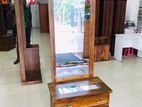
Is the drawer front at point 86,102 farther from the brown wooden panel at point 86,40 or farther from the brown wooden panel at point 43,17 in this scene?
the brown wooden panel at point 43,17

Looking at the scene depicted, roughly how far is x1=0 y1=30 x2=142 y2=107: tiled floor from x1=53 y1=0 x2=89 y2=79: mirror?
0.99 m

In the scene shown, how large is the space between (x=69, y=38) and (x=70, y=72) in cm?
36

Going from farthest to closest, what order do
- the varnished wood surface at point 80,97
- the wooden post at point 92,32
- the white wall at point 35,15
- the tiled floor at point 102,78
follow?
the white wall at point 35,15 → the tiled floor at point 102,78 → the wooden post at point 92,32 → the varnished wood surface at point 80,97

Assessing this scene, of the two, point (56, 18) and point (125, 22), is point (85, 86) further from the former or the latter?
point (125, 22)

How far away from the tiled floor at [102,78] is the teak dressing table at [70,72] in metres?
0.93

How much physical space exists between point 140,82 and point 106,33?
1694mm

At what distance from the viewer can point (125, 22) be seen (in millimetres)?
5078

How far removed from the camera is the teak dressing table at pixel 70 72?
1.77 meters

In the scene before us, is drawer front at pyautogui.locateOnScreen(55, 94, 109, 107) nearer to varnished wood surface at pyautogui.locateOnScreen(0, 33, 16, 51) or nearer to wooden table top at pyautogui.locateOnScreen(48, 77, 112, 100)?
wooden table top at pyautogui.locateOnScreen(48, 77, 112, 100)

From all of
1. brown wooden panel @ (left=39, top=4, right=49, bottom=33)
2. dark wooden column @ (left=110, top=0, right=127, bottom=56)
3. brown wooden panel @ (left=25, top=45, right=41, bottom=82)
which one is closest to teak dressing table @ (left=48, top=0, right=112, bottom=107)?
brown wooden panel @ (left=25, top=45, right=41, bottom=82)

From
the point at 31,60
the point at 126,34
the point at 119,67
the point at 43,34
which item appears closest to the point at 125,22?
the point at 126,34

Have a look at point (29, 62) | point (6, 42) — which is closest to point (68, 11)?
point (29, 62)

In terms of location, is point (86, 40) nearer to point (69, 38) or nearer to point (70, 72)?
point (69, 38)

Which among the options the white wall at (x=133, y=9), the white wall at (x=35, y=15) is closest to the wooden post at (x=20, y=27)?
the white wall at (x=133, y=9)
